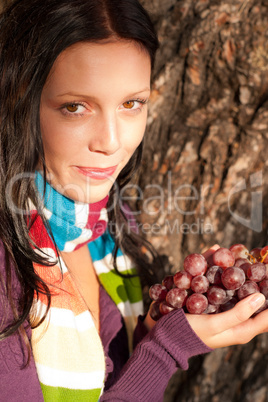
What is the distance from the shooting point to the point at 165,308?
1.20m

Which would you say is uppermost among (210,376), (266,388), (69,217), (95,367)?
(69,217)

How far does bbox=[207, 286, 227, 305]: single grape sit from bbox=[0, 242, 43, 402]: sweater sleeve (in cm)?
48

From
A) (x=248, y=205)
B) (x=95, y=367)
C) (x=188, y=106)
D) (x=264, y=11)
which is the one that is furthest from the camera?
(x=188, y=106)

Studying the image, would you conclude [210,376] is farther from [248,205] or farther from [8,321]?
[8,321]

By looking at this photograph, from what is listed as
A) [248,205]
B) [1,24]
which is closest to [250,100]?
[248,205]

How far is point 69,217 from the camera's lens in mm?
1309

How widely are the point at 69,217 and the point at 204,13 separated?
0.83 m

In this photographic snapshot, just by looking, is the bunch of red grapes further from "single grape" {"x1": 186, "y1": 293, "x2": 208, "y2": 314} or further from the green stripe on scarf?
the green stripe on scarf

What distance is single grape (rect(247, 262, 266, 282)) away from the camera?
1122 mm

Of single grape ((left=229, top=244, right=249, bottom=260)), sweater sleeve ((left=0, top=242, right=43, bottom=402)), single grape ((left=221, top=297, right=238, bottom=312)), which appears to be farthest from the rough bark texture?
sweater sleeve ((left=0, top=242, right=43, bottom=402))

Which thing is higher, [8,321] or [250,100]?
[250,100]

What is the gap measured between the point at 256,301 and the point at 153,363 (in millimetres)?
351

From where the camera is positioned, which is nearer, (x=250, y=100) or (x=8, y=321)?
(x=8, y=321)

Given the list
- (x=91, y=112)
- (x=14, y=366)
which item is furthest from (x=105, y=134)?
(x=14, y=366)
